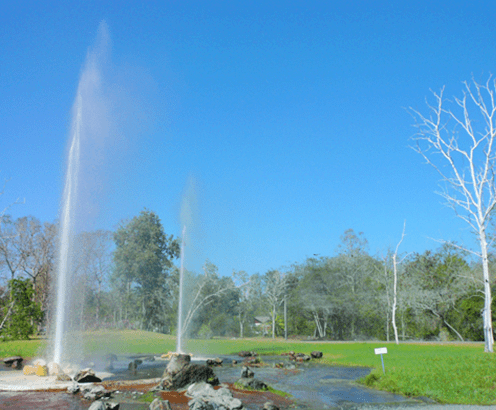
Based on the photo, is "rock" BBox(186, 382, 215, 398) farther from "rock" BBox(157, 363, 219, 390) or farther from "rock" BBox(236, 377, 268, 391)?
"rock" BBox(236, 377, 268, 391)

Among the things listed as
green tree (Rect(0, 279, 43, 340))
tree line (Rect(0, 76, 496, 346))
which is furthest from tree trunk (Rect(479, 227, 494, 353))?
green tree (Rect(0, 279, 43, 340))

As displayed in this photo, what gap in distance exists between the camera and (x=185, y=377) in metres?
14.6

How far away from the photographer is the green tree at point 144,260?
54.2 metres

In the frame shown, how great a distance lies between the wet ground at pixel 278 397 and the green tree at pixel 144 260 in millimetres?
35076

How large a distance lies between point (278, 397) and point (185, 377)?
326cm

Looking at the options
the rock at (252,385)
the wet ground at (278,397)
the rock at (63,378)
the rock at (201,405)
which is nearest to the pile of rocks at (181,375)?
Answer: the wet ground at (278,397)

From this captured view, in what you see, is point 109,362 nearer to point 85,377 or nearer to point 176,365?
point 85,377

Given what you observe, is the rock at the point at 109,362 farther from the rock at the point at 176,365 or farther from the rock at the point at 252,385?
the rock at the point at 252,385

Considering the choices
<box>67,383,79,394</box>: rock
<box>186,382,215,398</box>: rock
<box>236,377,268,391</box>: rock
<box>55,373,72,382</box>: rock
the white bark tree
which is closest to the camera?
<box>186,382,215,398</box>: rock

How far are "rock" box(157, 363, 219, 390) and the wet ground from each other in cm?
57

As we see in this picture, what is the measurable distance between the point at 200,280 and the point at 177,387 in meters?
16.5

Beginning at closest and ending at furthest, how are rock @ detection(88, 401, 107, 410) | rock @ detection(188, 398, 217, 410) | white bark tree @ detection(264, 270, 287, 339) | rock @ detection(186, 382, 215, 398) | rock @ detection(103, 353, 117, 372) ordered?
1. rock @ detection(88, 401, 107, 410)
2. rock @ detection(188, 398, 217, 410)
3. rock @ detection(186, 382, 215, 398)
4. rock @ detection(103, 353, 117, 372)
5. white bark tree @ detection(264, 270, 287, 339)

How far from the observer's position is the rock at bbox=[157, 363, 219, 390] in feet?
47.0

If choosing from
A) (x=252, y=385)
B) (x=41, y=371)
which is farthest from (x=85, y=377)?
(x=252, y=385)
